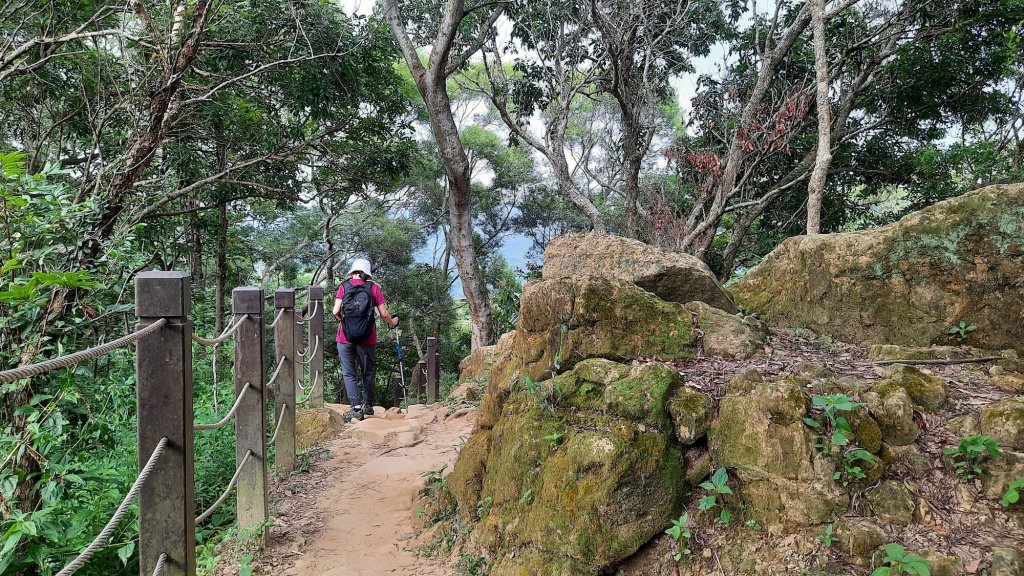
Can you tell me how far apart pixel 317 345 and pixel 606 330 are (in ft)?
14.0

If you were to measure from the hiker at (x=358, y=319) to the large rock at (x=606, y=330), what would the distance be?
275cm

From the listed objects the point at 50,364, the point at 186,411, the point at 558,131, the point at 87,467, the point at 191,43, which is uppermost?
the point at 558,131

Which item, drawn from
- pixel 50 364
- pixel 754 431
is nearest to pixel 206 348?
pixel 50 364

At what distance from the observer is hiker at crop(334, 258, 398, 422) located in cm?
601

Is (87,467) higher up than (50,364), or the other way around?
(50,364)

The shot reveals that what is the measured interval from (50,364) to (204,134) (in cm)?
708

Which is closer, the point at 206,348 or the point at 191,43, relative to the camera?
the point at 191,43

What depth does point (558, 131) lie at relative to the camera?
1074 cm

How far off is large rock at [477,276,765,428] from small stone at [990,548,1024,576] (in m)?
1.53

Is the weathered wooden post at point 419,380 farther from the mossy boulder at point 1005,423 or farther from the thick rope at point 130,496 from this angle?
the mossy boulder at point 1005,423

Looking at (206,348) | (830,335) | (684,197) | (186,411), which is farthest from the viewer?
(684,197)

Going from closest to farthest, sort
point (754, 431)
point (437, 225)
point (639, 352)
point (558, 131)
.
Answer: point (754, 431) < point (639, 352) < point (558, 131) < point (437, 225)

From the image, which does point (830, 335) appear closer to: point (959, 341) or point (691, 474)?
point (959, 341)

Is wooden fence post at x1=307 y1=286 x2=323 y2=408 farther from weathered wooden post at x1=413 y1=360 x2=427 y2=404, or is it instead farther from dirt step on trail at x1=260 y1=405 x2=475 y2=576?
weathered wooden post at x1=413 y1=360 x2=427 y2=404
